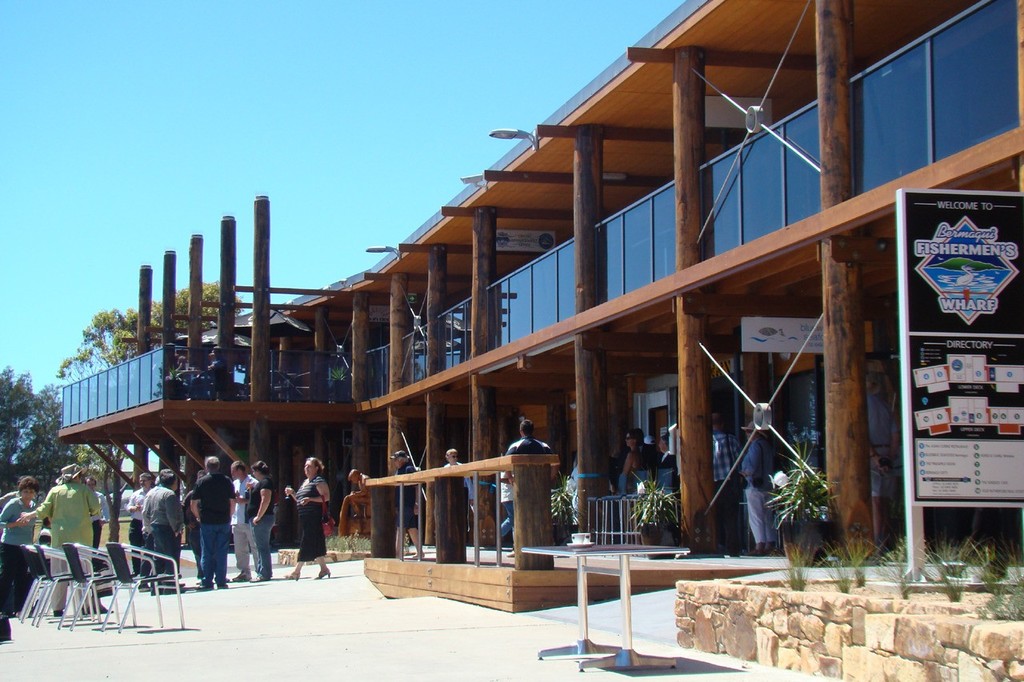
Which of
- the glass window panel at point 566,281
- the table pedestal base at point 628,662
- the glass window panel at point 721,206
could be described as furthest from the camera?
the glass window panel at point 566,281

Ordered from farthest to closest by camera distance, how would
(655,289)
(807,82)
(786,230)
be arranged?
(807,82)
(655,289)
(786,230)

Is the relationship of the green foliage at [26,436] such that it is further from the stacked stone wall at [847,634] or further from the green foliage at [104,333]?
the stacked stone wall at [847,634]

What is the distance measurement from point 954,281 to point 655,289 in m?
7.19

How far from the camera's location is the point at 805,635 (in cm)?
782

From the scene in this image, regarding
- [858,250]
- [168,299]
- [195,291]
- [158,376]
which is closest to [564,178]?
[858,250]

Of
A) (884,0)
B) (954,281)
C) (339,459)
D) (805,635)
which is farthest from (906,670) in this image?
(339,459)

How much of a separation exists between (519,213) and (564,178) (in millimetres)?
2406

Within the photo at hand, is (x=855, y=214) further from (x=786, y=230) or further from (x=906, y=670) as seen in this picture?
(x=906, y=670)

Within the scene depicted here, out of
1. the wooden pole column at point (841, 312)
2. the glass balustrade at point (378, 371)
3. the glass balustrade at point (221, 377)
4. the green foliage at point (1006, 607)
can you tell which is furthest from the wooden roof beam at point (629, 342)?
the glass balustrade at point (221, 377)

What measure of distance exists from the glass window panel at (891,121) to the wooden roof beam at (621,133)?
5.92 meters

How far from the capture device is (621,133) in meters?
18.0

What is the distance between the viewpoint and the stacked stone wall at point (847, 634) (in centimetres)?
609

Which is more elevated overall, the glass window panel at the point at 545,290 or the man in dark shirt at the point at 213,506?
the glass window panel at the point at 545,290

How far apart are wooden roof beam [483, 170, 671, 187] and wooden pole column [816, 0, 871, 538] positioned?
8.13m
